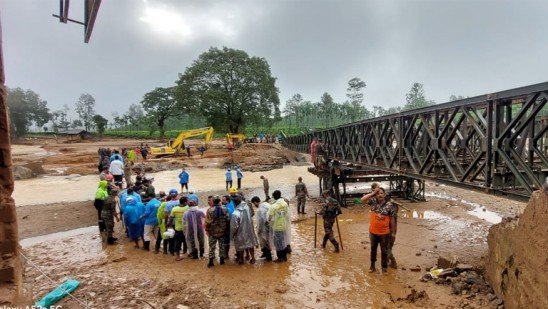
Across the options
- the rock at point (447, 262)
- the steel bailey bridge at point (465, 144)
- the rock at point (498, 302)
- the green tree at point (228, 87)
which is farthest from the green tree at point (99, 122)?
the rock at point (498, 302)

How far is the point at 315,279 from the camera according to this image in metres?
6.53

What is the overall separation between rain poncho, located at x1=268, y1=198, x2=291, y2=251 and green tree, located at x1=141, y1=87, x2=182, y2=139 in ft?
169

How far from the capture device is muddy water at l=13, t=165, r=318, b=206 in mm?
17234

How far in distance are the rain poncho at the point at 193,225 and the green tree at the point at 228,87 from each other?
117 ft

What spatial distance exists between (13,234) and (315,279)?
5.12 meters

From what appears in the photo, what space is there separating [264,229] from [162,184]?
15.2 m

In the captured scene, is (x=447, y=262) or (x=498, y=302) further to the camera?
(x=447, y=262)

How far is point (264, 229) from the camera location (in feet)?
24.9

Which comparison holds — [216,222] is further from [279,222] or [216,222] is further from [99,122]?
[99,122]

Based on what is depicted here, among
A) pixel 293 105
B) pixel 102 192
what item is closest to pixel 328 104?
pixel 293 105

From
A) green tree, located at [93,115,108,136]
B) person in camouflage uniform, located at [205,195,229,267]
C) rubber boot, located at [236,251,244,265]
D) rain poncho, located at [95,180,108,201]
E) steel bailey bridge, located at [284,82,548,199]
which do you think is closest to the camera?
steel bailey bridge, located at [284,82,548,199]

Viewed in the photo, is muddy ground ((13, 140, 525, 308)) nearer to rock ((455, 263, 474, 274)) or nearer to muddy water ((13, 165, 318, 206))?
rock ((455, 263, 474, 274))

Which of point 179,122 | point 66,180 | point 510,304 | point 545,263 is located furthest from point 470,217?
point 179,122

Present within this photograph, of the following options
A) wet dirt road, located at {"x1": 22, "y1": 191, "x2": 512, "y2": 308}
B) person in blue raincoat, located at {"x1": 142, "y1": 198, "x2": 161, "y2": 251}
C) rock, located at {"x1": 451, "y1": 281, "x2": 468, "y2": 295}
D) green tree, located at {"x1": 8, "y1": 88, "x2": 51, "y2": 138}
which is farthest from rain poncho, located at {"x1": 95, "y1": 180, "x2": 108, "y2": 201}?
green tree, located at {"x1": 8, "y1": 88, "x2": 51, "y2": 138}
